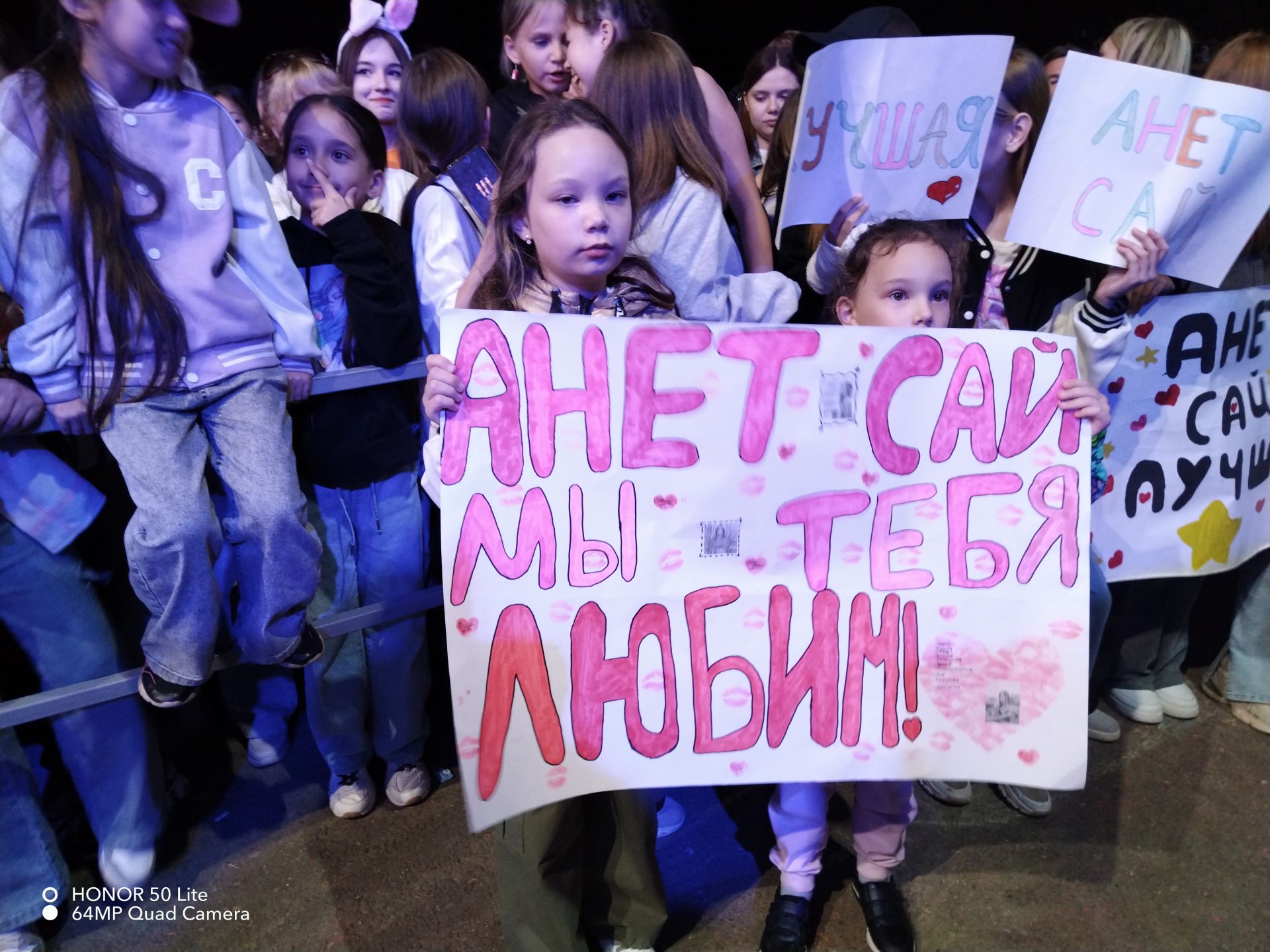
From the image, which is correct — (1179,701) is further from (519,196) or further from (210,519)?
(210,519)

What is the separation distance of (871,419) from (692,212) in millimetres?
571

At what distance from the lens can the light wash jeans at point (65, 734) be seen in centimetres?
170

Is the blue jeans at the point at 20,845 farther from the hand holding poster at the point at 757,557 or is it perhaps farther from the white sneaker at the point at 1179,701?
the white sneaker at the point at 1179,701

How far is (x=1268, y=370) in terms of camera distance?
2.23 meters

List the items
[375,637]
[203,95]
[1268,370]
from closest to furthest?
[203,95], [375,637], [1268,370]

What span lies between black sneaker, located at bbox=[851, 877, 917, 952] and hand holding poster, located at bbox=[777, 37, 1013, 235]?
131 cm

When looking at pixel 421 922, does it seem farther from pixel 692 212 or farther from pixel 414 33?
pixel 414 33

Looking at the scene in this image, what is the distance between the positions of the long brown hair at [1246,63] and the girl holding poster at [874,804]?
34.3 inches

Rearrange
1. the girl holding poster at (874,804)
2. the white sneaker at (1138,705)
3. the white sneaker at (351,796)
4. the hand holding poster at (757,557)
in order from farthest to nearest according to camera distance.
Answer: the white sneaker at (1138,705) → the white sneaker at (351,796) → the girl holding poster at (874,804) → the hand holding poster at (757,557)

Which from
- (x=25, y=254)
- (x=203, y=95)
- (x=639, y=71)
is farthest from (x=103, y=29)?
(x=639, y=71)

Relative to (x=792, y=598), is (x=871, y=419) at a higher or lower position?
higher

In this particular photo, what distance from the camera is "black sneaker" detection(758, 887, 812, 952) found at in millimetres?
1691

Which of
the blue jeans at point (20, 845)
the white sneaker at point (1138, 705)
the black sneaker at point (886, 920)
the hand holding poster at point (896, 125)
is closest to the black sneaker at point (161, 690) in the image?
the blue jeans at point (20, 845)

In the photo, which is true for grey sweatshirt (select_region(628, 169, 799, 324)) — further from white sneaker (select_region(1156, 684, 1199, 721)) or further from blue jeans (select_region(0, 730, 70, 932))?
white sneaker (select_region(1156, 684, 1199, 721))
